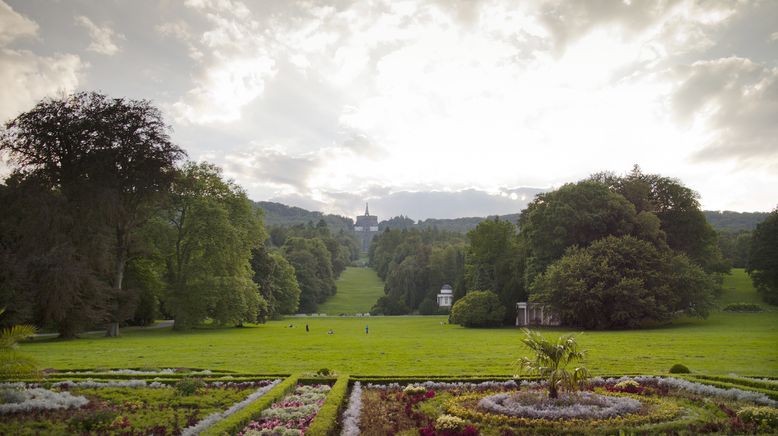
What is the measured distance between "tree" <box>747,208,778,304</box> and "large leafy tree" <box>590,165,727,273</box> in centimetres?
507

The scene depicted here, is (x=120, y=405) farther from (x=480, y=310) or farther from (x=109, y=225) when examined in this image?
(x=480, y=310)

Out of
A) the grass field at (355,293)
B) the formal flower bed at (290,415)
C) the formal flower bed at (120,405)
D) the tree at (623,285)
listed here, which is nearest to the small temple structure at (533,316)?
the tree at (623,285)

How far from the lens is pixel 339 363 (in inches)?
906

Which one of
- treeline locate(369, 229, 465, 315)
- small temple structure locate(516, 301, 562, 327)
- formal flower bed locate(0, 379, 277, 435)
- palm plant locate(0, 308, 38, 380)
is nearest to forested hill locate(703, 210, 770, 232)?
treeline locate(369, 229, 465, 315)

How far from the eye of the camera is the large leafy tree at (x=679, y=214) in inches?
2256

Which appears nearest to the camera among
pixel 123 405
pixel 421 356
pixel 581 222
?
pixel 123 405

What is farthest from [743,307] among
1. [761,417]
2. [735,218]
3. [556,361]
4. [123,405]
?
[735,218]

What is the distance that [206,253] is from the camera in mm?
49938

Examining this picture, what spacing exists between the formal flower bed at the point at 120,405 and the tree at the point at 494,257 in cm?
4653

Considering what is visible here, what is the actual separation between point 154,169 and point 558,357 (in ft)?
116

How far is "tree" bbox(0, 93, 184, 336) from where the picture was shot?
119 feet

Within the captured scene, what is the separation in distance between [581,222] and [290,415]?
45869mm

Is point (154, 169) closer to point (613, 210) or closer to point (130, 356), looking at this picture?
point (130, 356)

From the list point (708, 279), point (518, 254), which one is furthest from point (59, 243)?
point (708, 279)
